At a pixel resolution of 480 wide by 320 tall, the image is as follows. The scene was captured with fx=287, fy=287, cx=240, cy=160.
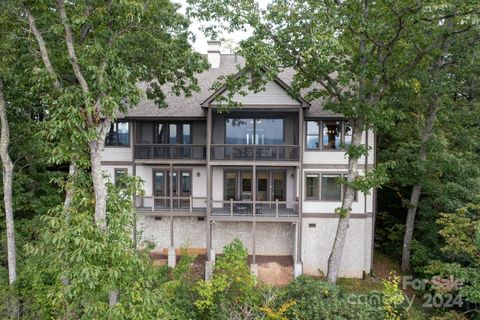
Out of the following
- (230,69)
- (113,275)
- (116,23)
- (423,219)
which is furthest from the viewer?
(230,69)

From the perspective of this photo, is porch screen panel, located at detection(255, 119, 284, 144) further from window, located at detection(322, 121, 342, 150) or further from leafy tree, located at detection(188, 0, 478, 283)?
leafy tree, located at detection(188, 0, 478, 283)

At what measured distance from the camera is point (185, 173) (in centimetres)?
1689

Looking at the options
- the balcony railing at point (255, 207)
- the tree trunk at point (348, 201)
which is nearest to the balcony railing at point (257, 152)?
the balcony railing at point (255, 207)

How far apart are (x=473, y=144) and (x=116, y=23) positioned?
1652 cm

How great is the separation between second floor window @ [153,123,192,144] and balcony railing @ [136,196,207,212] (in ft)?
10.8

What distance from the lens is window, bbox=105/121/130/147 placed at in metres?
16.3

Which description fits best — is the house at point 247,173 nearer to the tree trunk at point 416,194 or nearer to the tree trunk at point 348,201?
the tree trunk at point 416,194

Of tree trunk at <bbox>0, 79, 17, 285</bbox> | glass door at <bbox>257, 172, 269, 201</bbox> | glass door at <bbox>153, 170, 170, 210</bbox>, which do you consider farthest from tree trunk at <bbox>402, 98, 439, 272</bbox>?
tree trunk at <bbox>0, 79, 17, 285</bbox>

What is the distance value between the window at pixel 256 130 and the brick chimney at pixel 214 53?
208 inches

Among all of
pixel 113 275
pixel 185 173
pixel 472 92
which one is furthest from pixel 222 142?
pixel 472 92

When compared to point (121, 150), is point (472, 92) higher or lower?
higher

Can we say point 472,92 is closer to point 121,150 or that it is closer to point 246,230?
point 246,230

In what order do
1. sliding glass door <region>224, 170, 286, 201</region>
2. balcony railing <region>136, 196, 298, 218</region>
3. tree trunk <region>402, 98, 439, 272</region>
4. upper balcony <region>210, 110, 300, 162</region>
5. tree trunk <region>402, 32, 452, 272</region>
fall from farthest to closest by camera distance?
sliding glass door <region>224, 170, 286, 201</region>
upper balcony <region>210, 110, 300, 162</region>
balcony railing <region>136, 196, 298, 218</region>
tree trunk <region>402, 98, 439, 272</region>
tree trunk <region>402, 32, 452, 272</region>

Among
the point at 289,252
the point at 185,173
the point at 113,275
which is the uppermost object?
the point at 185,173
